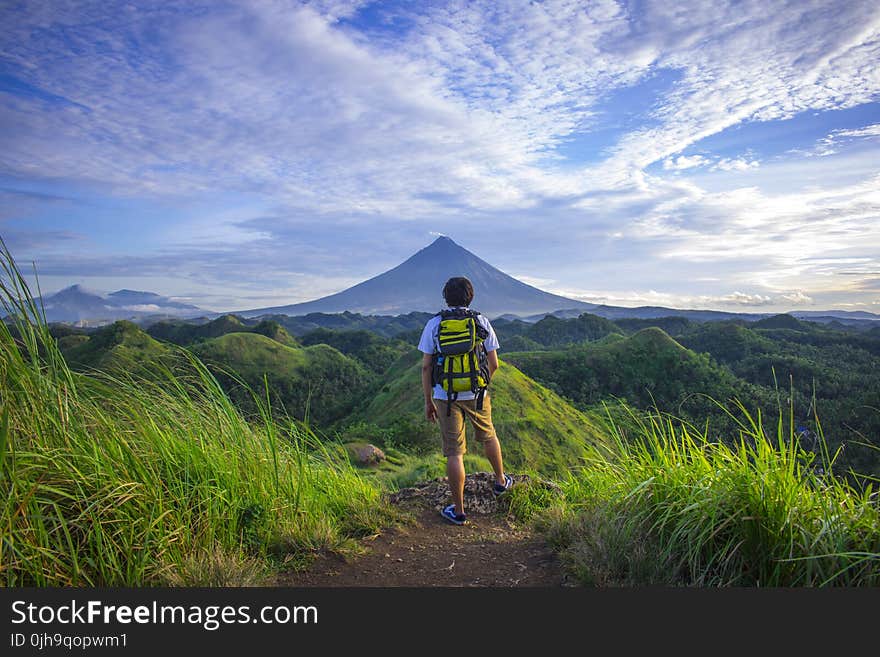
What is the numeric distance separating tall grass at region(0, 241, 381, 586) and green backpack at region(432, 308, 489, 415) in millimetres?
1160

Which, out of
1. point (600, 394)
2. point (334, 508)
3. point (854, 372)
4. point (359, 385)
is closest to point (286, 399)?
point (359, 385)

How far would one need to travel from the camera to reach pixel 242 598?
2289 millimetres

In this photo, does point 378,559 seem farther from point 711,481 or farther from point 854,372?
point 854,372

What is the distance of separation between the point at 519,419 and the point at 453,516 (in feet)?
91.3

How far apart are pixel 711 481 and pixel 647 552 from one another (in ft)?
1.83

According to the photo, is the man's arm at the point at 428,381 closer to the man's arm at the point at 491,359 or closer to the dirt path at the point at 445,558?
the man's arm at the point at 491,359

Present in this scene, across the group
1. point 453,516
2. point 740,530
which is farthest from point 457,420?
point 740,530

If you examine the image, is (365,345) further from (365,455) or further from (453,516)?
(453,516)

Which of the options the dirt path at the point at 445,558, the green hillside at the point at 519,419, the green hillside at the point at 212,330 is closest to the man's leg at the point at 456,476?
the dirt path at the point at 445,558

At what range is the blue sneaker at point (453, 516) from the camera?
165 inches

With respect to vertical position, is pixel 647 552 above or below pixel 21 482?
below

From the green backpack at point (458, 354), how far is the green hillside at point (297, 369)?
4482 centimetres

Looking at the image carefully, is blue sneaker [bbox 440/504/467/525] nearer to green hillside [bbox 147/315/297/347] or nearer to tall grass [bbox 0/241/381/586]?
tall grass [bbox 0/241/381/586]

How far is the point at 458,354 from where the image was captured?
385cm
